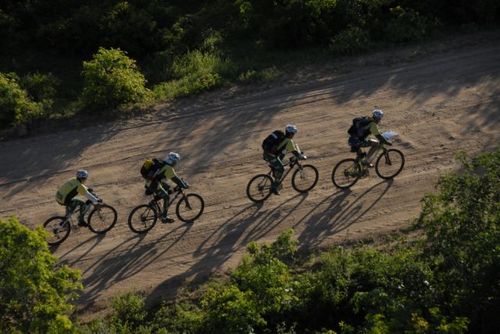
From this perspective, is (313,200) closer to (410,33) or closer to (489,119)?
(489,119)

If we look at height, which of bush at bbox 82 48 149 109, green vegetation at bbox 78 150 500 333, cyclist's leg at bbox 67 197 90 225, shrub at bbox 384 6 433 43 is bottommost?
green vegetation at bbox 78 150 500 333

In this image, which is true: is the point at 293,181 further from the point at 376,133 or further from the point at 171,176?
→ the point at 171,176

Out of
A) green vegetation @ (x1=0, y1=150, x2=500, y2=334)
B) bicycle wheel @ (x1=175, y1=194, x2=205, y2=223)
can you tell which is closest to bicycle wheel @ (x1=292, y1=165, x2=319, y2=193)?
bicycle wheel @ (x1=175, y1=194, x2=205, y2=223)

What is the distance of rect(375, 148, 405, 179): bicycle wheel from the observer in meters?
17.6

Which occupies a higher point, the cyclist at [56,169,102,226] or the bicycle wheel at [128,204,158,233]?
the cyclist at [56,169,102,226]

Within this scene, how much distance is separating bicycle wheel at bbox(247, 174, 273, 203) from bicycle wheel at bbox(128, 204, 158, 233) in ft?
7.94

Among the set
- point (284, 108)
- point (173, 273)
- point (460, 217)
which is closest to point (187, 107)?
point (284, 108)

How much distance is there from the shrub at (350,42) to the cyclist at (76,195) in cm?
1074

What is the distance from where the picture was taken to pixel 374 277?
14117 millimetres

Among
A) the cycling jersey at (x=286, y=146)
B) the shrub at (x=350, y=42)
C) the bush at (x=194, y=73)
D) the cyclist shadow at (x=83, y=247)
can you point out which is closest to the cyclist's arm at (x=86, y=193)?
the cyclist shadow at (x=83, y=247)

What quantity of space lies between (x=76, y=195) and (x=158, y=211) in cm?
193

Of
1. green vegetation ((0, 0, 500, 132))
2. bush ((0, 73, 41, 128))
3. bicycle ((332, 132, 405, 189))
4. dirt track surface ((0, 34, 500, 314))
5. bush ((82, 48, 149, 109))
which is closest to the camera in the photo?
dirt track surface ((0, 34, 500, 314))

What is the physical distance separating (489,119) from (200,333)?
35.5ft

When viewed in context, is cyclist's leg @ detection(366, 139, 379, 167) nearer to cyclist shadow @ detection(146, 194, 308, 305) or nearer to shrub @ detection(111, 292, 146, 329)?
cyclist shadow @ detection(146, 194, 308, 305)
